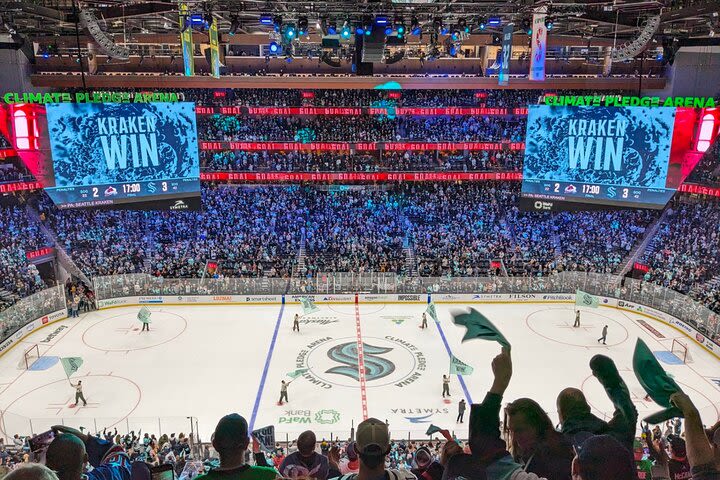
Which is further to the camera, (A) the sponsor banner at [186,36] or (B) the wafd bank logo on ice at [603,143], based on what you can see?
(B) the wafd bank logo on ice at [603,143]

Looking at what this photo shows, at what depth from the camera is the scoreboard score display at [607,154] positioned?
21.8 metres

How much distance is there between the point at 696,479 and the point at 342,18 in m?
20.4

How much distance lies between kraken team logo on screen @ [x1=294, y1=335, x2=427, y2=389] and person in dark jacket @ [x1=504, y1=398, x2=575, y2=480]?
15.9m

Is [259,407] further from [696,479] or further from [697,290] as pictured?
[697,290]

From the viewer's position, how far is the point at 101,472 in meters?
3.54

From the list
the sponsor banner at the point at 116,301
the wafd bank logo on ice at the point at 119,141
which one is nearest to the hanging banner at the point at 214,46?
the wafd bank logo on ice at the point at 119,141

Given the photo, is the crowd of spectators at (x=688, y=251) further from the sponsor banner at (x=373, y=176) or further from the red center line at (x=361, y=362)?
the red center line at (x=361, y=362)

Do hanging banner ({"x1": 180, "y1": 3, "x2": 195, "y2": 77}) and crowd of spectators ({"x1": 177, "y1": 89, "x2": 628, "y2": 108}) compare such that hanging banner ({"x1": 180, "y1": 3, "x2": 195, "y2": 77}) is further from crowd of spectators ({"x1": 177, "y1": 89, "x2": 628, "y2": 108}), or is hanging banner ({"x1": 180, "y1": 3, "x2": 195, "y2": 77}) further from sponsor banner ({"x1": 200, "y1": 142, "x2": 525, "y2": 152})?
crowd of spectators ({"x1": 177, "y1": 89, "x2": 628, "y2": 108})

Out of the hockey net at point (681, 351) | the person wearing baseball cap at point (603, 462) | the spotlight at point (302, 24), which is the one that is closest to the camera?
the person wearing baseball cap at point (603, 462)

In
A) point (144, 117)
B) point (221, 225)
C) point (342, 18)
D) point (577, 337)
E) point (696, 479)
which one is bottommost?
point (577, 337)

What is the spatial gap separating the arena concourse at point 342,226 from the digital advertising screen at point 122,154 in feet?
0.28

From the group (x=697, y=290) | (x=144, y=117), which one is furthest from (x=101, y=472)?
(x=697, y=290)

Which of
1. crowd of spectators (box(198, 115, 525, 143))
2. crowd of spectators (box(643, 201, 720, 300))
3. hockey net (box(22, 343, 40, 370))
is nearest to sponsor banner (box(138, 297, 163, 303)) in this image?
hockey net (box(22, 343, 40, 370))

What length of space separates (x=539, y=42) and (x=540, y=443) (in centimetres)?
1839
